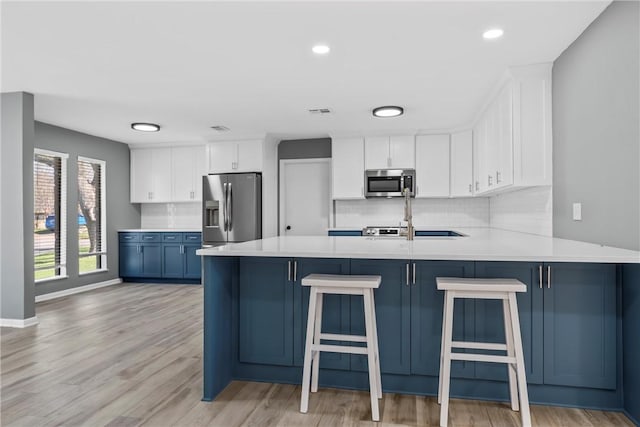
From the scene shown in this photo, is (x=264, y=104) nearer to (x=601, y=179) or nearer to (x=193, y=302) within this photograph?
(x=193, y=302)

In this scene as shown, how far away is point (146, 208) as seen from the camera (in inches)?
275

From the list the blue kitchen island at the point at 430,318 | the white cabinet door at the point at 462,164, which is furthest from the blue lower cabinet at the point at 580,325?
the white cabinet door at the point at 462,164

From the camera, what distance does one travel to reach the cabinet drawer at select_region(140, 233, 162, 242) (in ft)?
20.8

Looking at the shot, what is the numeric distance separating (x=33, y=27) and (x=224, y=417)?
2704 millimetres

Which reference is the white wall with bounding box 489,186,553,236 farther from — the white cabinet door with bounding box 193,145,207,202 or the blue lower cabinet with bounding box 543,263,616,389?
the white cabinet door with bounding box 193,145,207,202

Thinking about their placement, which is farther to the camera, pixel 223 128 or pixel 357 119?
pixel 223 128

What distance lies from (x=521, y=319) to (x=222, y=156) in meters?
4.87

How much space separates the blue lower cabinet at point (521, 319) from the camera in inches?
88.4

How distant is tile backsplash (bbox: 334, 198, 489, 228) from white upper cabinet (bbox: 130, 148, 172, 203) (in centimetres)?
289

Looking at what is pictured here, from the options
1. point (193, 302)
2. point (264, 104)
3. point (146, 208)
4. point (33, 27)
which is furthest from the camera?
point (146, 208)

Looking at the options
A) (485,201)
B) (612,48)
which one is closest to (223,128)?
(485,201)

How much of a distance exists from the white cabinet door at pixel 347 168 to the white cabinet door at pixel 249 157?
1.10m

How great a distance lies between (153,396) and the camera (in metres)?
2.39

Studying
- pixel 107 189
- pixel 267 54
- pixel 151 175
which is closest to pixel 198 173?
pixel 151 175
